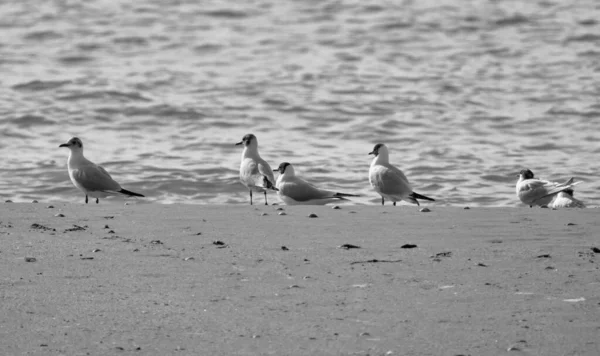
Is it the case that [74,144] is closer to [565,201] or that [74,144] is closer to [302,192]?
[302,192]

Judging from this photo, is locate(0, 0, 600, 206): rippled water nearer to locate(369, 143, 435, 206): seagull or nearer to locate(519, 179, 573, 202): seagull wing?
locate(519, 179, 573, 202): seagull wing

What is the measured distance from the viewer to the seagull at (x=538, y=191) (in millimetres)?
10992

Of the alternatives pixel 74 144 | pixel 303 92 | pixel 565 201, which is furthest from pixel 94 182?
pixel 303 92

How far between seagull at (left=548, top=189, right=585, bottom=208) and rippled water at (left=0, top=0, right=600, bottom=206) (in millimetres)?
808

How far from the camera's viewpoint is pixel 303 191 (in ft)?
35.7

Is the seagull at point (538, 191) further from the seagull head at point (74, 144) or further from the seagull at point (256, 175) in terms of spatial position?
the seagull head at point (74, 144)

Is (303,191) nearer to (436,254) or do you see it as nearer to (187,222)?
(187,222)

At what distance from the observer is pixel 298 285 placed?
6.11 metres

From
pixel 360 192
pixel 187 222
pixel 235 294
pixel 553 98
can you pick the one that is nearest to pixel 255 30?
pixel 553 98

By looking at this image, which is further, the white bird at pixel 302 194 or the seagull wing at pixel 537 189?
the seagull wing at pixel 537 189

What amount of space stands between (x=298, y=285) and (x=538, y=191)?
18.1 feet

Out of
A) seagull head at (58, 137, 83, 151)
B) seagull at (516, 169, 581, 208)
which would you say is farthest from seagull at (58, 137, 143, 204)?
seagull at (516, 169, 581, 208)

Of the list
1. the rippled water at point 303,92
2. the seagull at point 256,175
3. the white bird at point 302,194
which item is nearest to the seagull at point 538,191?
the rippled water at point 303,92

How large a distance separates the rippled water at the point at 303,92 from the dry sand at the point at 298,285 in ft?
13.0
